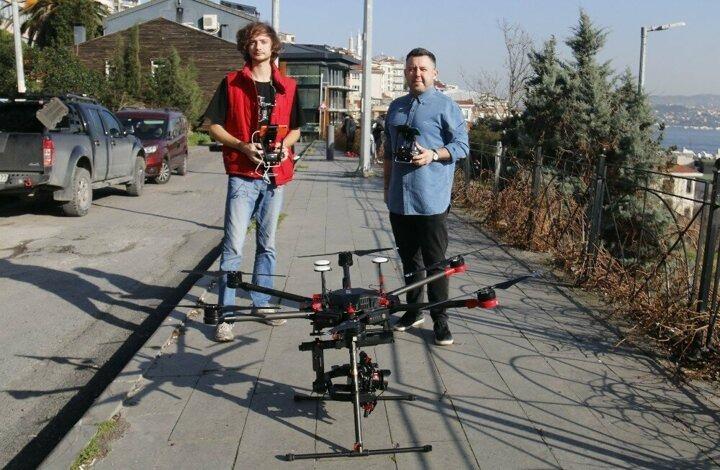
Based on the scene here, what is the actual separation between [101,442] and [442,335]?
8.02 feet

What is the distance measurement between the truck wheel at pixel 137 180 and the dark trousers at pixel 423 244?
37.9 feet

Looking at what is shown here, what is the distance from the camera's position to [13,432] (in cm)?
445

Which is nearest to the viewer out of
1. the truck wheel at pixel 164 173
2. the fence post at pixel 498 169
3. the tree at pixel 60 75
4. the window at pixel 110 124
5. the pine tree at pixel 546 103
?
the fence post at pixel 498 169

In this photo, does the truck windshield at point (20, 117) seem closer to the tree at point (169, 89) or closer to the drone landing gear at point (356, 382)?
the drone landing gear at point (356, 382)

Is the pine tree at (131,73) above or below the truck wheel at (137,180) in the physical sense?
above

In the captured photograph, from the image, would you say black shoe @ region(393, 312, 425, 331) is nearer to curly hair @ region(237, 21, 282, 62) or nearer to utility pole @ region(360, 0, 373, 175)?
curly hair @ region(237, 21, 282, 62)

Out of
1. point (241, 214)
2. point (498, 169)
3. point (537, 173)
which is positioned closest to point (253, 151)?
point (241, 214)

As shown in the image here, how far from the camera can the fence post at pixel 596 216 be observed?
23.4 feet

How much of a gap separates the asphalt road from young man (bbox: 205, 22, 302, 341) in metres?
1.18

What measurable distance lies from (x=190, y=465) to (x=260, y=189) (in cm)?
239

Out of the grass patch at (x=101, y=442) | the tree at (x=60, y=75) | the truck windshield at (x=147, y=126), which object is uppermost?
the tree at (x=60, y=75)

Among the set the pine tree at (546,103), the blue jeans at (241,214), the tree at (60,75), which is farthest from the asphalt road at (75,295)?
the tree at (60,75)

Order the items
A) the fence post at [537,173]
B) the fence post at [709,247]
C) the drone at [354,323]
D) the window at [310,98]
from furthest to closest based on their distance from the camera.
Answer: the window at [310,98] → the fence post at [537,173] → the fence post at [709,247] → the drone at [354,323]

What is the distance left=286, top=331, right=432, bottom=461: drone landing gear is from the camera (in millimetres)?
3639
